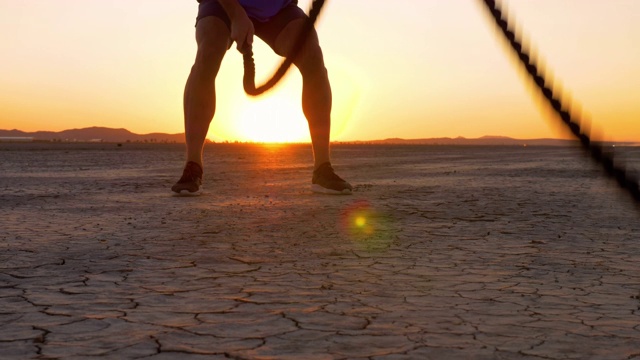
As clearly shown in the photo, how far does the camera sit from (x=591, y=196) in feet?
19.9

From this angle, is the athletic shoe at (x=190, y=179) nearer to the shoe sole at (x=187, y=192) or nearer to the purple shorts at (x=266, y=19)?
the shoe sole at (x=187, y=192)

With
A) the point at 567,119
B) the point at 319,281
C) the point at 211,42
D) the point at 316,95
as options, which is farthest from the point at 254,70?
the point at 567,119

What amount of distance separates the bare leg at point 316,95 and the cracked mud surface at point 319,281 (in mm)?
554

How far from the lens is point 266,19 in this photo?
5.09 metres

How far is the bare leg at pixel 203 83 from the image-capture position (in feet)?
16.6

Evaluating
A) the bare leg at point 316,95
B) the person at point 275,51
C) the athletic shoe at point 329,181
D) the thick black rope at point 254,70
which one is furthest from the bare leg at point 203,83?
the athletic shoe at point 329,181

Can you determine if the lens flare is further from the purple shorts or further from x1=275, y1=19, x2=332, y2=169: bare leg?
the purple shorts

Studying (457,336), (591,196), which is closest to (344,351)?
(457,336)

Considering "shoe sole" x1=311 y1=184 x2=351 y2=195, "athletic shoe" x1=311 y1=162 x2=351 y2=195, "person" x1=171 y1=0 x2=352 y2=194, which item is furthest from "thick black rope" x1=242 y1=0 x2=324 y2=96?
"shoe sole" x1=311 y1=184 x2=351 y2=195

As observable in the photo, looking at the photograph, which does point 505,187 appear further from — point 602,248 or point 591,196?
point 602,248

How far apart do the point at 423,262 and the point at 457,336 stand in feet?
3.47

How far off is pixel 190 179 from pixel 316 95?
101 cm

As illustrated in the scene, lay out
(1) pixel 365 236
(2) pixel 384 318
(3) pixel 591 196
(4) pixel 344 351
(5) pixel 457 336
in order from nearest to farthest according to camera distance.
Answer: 1. (4) pixel 344 351
2. (5) pixel 457 336
3. (2) pixel 384 318
4. (1) pixel 365 236
5. (3) pixel 591 196

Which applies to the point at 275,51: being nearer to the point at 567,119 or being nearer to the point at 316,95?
the point at 316,95
